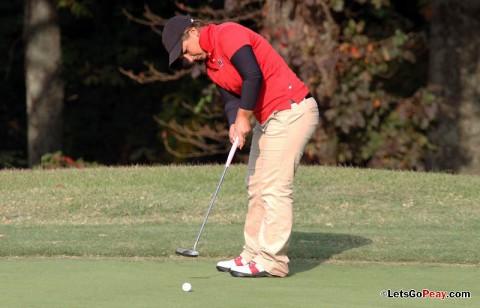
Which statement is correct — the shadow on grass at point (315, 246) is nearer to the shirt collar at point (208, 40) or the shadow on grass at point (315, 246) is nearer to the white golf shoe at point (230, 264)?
the white golf shoe at point (230, 264)

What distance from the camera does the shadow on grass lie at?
29.5ft

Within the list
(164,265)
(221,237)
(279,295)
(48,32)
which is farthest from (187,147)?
(279,295)

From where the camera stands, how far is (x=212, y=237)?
34.6 ft

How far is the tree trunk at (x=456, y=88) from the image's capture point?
19.6m

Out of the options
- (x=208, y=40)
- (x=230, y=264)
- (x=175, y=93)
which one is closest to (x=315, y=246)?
(x=230, y=264)

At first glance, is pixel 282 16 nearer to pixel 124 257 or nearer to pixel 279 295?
pixel 124 257

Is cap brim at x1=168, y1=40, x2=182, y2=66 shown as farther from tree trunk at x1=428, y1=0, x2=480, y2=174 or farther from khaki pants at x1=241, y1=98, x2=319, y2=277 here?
tree trunk at x1=428, y1=0, x2=480, y2=174

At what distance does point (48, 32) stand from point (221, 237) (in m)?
12.5

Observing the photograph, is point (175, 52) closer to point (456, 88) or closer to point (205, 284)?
point (205, 284)

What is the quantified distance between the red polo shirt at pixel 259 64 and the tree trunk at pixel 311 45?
9551 mm

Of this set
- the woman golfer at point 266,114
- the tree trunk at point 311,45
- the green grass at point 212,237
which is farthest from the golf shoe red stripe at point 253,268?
the tree trunk at point 311,45

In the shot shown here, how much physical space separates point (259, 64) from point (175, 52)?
0.57 metres

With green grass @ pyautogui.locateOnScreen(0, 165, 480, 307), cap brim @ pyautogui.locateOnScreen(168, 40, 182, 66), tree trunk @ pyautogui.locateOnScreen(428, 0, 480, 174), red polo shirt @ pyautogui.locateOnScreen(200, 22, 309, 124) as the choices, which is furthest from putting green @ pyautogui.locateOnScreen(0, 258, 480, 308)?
tree trunk @ pyautogui.locateOnScreen(428, 0, 480, 174)

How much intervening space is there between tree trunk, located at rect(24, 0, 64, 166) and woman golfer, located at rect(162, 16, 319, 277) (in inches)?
570
